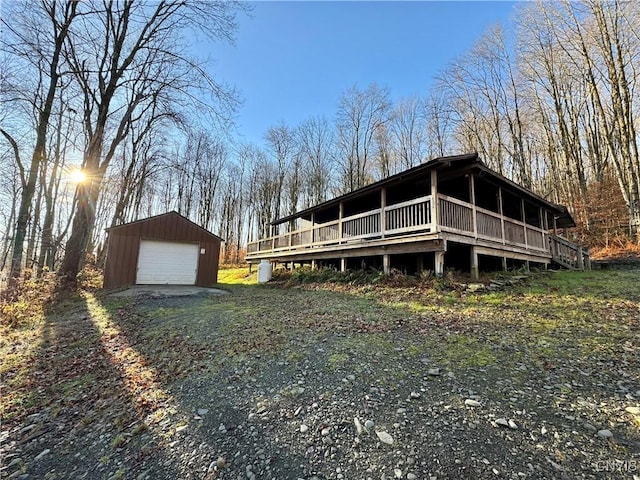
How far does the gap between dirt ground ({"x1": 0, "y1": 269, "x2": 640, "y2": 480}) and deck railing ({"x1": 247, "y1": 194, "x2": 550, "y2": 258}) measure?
332cm

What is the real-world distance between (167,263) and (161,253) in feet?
1.89

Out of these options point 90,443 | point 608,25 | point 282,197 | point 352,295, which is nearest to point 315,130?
point 282,197

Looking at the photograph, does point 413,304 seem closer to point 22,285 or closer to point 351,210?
point 351,210

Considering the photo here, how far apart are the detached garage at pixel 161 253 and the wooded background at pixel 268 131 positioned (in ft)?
4.50

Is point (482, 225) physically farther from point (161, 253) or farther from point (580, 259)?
point (161, 253)

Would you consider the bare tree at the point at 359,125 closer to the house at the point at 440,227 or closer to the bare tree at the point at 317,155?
the bare tree at the point at 317,155

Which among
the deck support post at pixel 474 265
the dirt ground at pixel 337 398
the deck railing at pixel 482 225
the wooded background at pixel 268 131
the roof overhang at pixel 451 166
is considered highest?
the wooded background at pixel 268 131

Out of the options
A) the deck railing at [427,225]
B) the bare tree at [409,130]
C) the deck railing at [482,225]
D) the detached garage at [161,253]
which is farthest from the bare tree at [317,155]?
the deck railing at [482,225]

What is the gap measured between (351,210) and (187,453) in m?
13.7

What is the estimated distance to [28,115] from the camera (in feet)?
40.1

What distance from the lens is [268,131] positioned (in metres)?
29.1

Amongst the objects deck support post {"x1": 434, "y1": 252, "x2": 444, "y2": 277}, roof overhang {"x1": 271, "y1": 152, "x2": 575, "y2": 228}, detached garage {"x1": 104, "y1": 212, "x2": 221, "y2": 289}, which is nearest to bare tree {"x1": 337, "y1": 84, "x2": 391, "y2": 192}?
roof overhang {"x1": 271, "y1": 152, "x2": 575, "y2": 228}

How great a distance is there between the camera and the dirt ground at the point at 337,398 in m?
2.18

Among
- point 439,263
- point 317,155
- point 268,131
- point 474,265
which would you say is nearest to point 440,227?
point 439,263
